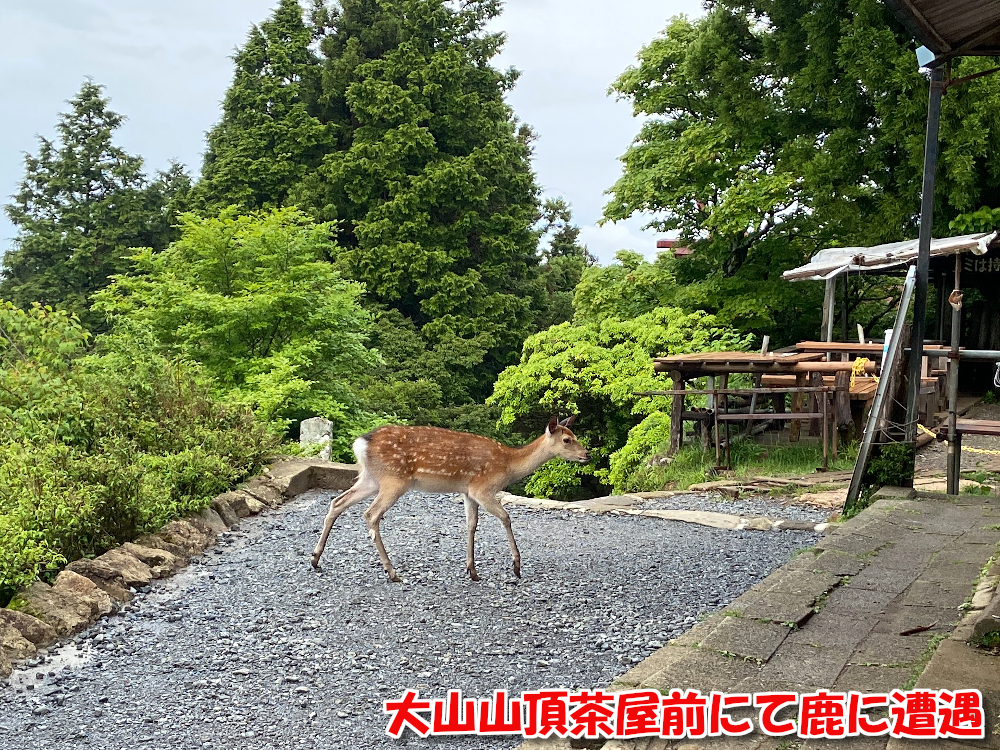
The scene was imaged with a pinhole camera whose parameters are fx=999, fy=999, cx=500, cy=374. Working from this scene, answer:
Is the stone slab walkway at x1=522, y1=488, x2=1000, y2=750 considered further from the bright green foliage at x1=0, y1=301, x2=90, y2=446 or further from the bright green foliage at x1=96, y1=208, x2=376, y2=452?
the bright green foliage at x1=96, y1=208, x2=376, y2=452

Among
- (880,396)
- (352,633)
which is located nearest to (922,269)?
(880,396)

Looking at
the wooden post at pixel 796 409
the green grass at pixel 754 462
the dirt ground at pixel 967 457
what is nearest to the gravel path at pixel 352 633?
the green grass at pixel 754 462

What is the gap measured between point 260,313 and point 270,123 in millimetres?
16650

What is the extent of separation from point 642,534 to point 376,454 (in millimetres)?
2719

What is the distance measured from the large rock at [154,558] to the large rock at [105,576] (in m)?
0.36

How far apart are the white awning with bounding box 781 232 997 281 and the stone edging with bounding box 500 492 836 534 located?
815 cm

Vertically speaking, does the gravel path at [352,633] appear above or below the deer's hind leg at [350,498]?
below

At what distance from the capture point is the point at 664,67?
2408 centimetres

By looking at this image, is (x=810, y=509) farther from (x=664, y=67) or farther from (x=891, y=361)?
(x=664, y=67)

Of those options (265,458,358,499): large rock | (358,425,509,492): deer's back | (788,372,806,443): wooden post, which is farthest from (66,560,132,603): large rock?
(788,372,806,443): wooden post

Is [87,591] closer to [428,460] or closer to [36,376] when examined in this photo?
[428,460]

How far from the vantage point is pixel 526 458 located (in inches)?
273

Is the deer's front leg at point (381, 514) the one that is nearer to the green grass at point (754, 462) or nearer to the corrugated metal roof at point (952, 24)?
the corrugated metal roof at point (952, 24)

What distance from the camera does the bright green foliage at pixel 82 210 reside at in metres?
29.6
